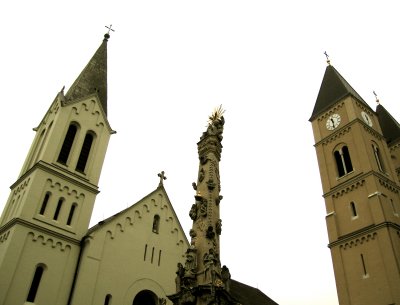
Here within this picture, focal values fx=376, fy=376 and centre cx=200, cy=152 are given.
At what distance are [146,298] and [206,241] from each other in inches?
402

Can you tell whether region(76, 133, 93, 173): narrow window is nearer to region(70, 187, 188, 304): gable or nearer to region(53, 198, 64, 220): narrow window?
region(53, 198, 64, 220): narrow window

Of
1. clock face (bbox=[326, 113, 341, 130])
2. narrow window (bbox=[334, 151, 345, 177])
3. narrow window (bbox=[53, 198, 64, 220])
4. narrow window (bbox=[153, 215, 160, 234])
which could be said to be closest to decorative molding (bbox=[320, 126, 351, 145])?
clock face (bbox=[326, 113, 341, 130])

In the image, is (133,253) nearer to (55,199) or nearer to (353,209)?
(55,199)

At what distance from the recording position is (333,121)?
30250 mm

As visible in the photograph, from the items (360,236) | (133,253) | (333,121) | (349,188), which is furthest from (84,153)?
(333,121)

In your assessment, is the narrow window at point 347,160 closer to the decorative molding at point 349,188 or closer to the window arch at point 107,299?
the decorative molding at point 349,188

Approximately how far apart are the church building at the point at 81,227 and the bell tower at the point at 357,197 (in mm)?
7192

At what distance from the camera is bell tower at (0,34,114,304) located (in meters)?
16.6

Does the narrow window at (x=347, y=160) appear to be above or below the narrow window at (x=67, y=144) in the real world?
above

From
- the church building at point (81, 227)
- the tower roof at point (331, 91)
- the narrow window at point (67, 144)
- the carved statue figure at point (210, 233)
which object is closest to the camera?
the carved statue figure at point (210, 233)

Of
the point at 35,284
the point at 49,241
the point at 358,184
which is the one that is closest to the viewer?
the point at 35,284

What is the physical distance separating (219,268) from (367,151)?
64.4 ft

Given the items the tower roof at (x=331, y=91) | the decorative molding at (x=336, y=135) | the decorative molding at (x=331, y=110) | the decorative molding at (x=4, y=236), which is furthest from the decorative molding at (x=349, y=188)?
the decorative molding at (x=4, y=236)

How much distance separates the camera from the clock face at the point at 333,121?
29.8m
